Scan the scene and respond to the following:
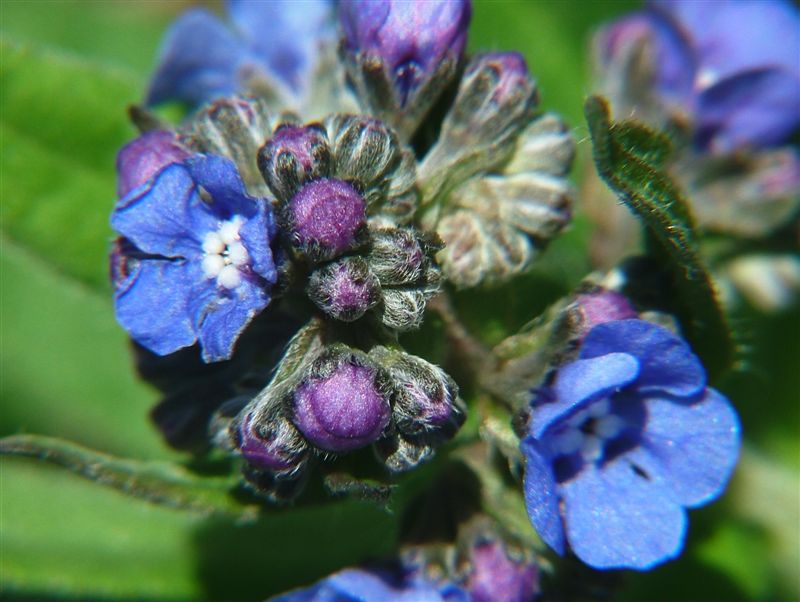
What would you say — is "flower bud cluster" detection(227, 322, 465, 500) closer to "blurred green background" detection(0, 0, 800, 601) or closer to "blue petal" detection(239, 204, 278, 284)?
"blue petal" detection(239, 204, 278, 284)

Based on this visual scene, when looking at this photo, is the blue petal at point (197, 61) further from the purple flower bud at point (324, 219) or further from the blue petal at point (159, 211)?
the purple flower bud at point (324, 219)

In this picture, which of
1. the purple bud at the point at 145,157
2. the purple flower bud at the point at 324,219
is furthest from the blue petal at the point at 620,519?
the purple bud at the point at 145,157

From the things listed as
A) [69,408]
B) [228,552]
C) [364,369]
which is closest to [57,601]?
[228,552]

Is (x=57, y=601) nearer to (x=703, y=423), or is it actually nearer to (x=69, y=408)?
(x=69, y=408)

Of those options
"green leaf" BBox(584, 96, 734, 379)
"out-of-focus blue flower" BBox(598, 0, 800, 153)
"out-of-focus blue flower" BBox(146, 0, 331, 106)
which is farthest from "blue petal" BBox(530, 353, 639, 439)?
"out-of-focus blue flower" BBox(598, 0, 800, 153)

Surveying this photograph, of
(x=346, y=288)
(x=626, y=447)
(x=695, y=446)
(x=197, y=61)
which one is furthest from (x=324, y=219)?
(x=197, y=61)

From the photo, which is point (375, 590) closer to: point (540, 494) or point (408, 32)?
point (540, 494)
